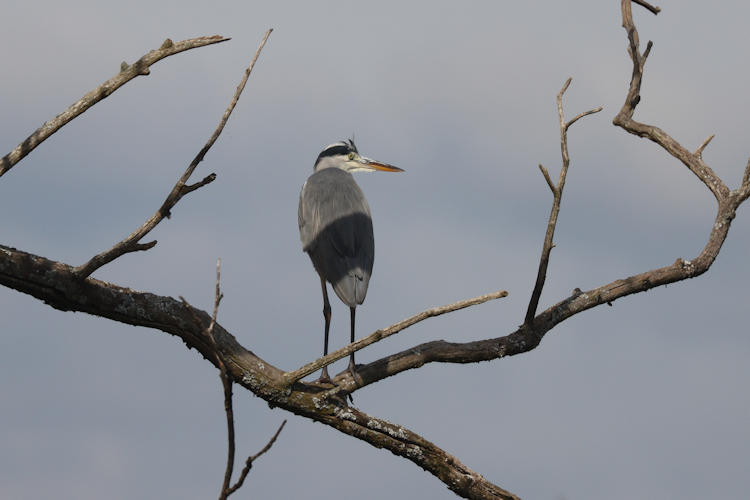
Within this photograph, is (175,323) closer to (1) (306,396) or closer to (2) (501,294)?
(1) (306,396)

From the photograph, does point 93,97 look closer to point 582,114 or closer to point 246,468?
point 246,468

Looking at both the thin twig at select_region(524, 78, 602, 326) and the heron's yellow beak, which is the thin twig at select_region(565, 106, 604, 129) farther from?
the heron's yellow beak

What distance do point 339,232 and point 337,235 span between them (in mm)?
30

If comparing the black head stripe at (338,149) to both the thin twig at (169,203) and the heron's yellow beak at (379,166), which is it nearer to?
the heron's yellow beak at (379,166)

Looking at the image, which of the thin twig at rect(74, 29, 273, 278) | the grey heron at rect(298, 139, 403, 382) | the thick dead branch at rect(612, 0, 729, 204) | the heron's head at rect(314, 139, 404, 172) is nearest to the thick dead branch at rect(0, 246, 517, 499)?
the thin twig at rect(74, 29, 273, 278)

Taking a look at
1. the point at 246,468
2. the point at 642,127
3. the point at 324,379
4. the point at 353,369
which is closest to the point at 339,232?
the point at 324,379

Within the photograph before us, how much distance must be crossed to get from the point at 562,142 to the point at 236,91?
1.98 meters

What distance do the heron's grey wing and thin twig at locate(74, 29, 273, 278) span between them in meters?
1.93

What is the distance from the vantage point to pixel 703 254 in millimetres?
5566

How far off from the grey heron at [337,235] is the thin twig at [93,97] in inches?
88.5

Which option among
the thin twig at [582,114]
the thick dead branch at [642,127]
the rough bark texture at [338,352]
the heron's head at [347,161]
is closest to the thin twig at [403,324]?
the rough bark texture at [338,352]

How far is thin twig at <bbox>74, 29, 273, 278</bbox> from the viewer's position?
4.22 metres

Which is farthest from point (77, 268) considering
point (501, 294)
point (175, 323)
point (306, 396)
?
point (501, 294)

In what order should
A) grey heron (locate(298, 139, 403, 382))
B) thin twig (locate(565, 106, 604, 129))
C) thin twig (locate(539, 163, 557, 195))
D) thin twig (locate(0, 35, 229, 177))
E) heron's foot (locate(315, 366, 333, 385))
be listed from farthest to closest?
1. grey heron (locate(298, 139, 403, 382))
2. heron's foot (locate(315, 366, 333, 385))
3. thin twig (locate(565, 106, 604, 129))
4. thin twig (locate(539, 163, 557, 195))
5. thin twig (locate(0, 35, 229, 177))
